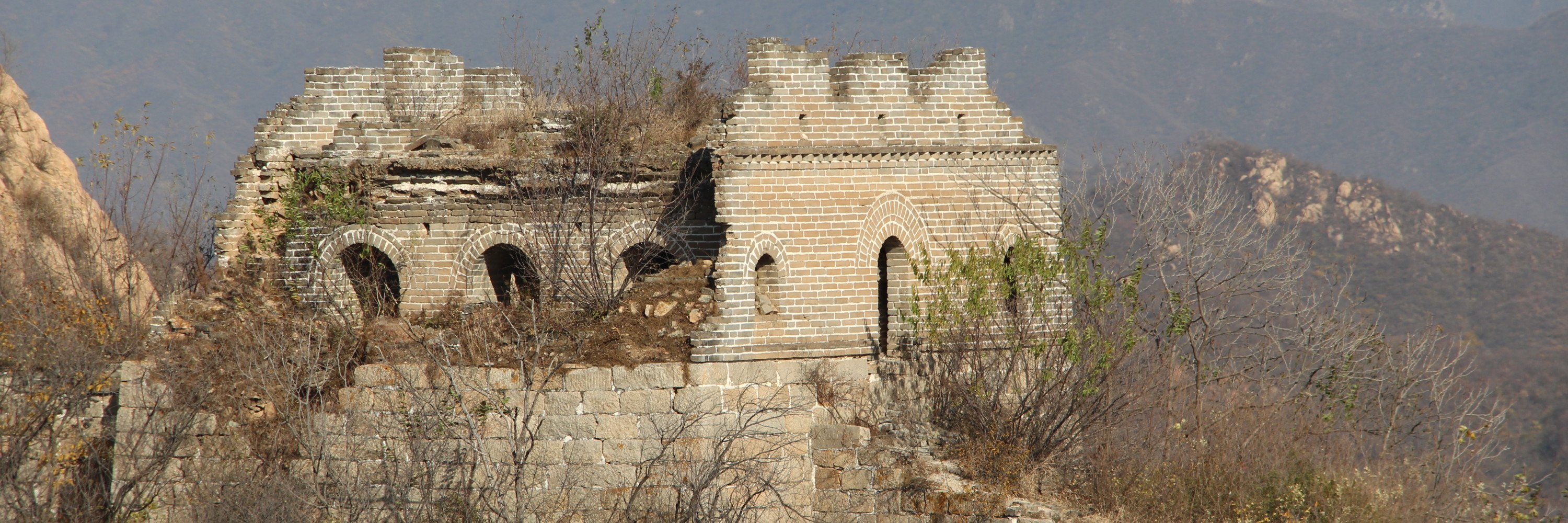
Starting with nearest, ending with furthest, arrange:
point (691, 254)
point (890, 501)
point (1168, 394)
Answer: point (890, 501), point (691, 254), point (1168, 394)

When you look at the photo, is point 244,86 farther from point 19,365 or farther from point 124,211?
point 19,365

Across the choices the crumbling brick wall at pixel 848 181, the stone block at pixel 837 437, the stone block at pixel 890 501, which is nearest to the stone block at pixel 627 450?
the crumbling brick wall at pixel 848 181

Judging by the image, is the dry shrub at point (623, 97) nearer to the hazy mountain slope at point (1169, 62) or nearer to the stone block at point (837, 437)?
the stone block at point (837, 437)

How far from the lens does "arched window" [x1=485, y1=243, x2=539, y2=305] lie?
439 inches

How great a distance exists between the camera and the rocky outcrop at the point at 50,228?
1546 cm

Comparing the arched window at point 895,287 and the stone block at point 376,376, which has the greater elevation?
the arched window at point 895,287

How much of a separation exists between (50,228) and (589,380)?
13.2 meters

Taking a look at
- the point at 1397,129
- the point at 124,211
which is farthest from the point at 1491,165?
the point at 124,211

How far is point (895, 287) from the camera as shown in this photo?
10938 mm

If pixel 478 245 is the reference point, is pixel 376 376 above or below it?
below

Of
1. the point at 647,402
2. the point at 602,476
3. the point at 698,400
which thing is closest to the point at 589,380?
the point at 647,402

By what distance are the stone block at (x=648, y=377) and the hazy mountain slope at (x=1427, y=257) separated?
121 feet

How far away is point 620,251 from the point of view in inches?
432

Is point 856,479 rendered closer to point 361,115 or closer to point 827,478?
point 827,478
